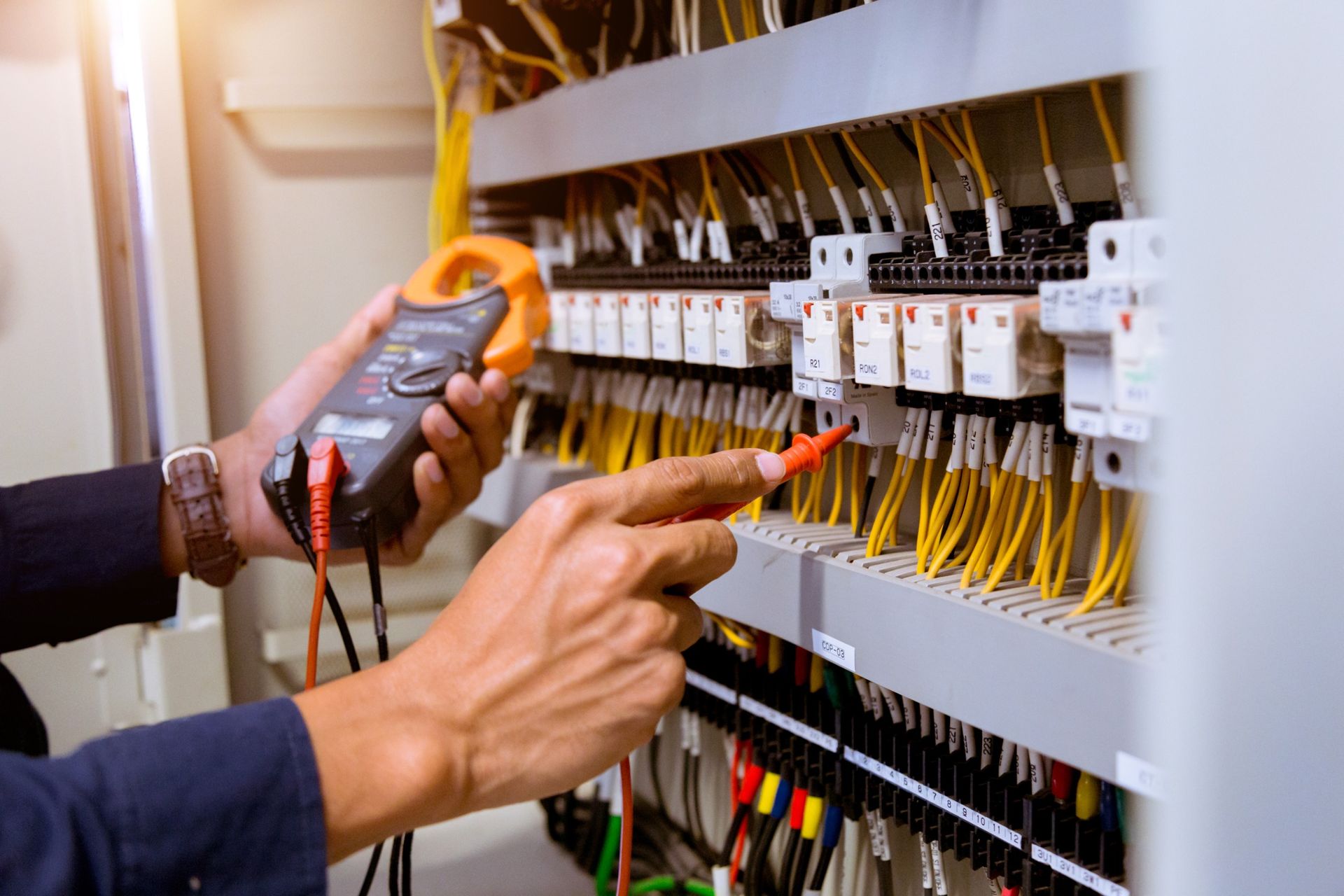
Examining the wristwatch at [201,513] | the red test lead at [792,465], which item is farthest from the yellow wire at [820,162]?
the wristwatch at [201,513]

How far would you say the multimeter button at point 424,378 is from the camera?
1.03 meters

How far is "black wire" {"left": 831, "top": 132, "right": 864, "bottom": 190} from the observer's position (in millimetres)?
899

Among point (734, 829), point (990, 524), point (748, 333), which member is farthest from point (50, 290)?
point (990, 524)

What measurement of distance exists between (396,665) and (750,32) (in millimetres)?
630

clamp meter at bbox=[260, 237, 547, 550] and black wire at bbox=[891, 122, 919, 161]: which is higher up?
black wire at bbox=[891, 122, 919, 161]

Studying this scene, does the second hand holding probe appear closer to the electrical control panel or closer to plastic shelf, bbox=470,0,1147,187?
the electrical control panel

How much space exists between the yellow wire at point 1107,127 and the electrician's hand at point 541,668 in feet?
1.08

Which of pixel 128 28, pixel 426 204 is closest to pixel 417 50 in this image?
pixel 426 204

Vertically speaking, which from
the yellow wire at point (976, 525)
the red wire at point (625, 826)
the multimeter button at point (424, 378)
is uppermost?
the multimeter button at point (424, 378)

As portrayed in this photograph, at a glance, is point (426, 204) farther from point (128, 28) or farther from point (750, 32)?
point (750, 32)

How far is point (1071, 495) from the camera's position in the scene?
0.74m

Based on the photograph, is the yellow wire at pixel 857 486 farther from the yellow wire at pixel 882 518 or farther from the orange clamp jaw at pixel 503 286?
the orange clamp jaw at pixel 503 286

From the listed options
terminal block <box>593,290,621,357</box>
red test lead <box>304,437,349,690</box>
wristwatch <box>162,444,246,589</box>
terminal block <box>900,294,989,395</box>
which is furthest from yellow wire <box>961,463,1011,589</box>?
wristwatch <box>162,444,246,589</box>

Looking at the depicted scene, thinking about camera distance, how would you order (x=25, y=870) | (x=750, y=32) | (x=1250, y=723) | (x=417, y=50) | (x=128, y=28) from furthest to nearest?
1. (x=417, y=50)
2. (x=128, y=28)
3. (x=750, y=32)
4. (x=25, y=870)
5. (x=1250, y=723)
